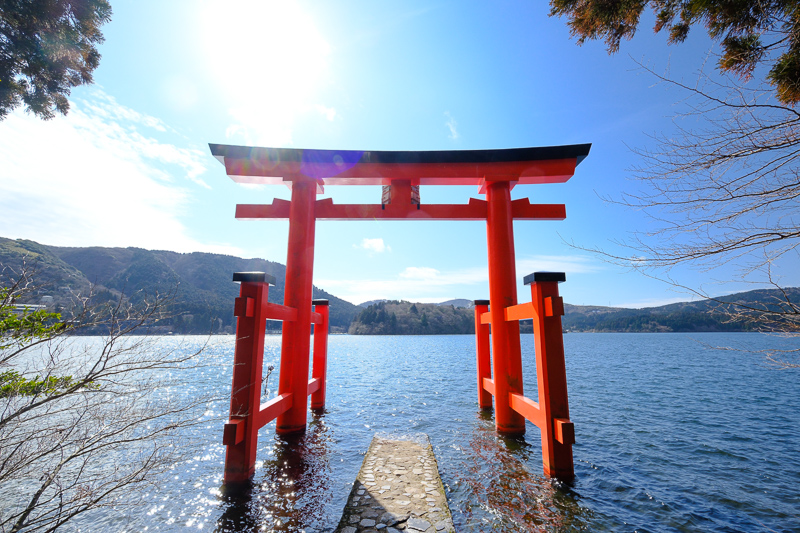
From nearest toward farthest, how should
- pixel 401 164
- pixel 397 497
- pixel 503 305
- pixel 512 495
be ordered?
pixel 397 497, pixel 512 495, pixel 503 305, pixel 401 164

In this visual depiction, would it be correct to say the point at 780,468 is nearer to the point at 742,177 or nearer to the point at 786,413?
the point at 742,177

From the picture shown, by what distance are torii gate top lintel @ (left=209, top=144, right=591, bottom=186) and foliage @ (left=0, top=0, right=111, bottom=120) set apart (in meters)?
2.91

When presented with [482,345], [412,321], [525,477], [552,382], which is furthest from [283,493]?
[412,321]

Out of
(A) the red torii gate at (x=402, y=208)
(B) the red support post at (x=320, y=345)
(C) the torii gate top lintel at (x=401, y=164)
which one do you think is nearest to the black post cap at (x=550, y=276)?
(A) the red torii gate at (x=402, y=208)

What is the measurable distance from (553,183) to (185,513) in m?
8.32

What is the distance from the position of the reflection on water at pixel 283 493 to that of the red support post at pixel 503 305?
3505mm

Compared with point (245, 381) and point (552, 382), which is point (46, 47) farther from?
point (552, 382)

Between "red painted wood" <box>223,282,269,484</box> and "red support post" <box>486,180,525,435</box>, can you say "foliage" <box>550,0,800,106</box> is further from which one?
"red painted wood" <box>223,282,269,484</box>

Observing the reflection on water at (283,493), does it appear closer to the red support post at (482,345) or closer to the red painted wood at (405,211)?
the red support post at (482,345)

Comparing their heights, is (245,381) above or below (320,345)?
below

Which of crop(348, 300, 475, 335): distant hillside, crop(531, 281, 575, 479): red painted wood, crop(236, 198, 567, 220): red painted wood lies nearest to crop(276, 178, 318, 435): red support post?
crop(236, 198, 567, 220): red painted wood

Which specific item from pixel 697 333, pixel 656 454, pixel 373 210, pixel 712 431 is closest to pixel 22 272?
pixel 373 210

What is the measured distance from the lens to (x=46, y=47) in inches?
220

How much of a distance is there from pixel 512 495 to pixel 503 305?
3.11 metres
